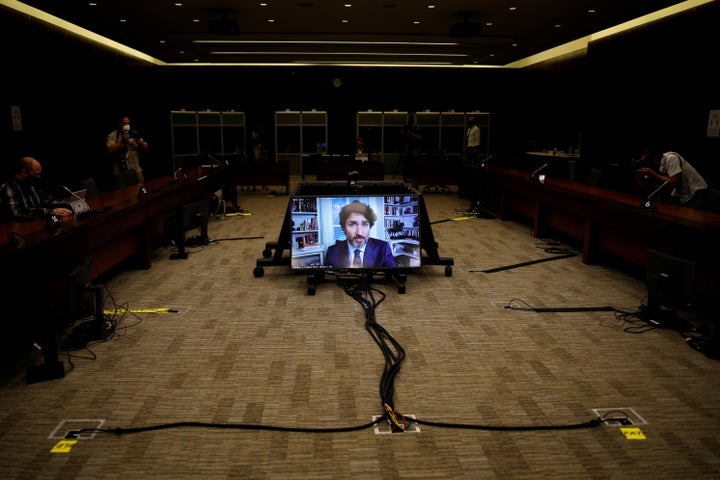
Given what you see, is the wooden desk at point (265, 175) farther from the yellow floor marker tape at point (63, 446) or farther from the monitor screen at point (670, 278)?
the yellow floor marker tape at point (63, 446)

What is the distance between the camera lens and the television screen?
5.18 metres

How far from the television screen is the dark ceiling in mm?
3913

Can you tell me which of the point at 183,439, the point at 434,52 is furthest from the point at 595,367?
the point at 434,52

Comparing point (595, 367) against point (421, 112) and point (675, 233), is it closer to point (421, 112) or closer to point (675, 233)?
point (675, 233)

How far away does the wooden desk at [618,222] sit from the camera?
4344 millimetres

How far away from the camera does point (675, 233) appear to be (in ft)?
14.9

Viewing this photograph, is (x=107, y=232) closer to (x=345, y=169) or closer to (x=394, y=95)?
(x=345, y=169)

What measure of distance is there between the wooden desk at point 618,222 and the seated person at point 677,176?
34 centimetres

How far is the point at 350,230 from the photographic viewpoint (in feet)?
17.1

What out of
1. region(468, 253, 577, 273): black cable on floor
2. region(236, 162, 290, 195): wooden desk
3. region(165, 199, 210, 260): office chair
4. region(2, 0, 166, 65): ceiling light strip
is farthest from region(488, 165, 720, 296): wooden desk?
region(2, 0, 166, 65): ceiling light strip

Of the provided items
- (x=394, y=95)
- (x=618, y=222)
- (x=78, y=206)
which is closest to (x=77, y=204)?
(x=78, y=206)

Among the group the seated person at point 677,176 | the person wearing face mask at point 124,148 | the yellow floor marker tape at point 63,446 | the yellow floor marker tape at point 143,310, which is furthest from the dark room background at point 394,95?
the yellow floor marker tape at point 63,446

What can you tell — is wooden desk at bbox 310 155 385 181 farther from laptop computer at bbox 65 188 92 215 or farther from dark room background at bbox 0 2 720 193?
laptop computer at bbox 65 188 92 215

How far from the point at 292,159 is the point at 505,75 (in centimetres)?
688
